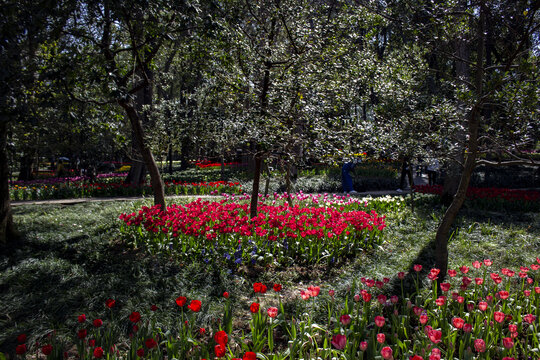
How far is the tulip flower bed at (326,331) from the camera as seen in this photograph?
2318mm

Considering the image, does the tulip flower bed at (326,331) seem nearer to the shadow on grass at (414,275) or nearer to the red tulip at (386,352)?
the red tulip at (386,352)

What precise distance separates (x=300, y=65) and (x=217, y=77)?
61.5 inches

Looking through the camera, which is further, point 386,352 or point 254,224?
point 254,224

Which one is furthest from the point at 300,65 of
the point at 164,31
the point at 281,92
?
the point at 164,31

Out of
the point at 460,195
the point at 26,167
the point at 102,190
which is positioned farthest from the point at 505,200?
the point at 26,167

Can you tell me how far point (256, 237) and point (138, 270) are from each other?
5.17 ft

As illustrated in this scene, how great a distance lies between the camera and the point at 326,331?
2691mm

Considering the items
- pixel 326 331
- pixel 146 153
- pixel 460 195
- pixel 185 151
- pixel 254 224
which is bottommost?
pixel 326 331

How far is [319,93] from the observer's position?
5.68 metres

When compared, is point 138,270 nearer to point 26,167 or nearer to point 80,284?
point 80,284

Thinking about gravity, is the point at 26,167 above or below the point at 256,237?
above

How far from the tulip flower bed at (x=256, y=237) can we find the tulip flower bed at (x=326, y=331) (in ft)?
2.81

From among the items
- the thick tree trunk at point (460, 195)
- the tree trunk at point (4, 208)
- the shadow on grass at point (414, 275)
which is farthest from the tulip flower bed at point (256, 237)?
the tree trunk at point (4, 208)

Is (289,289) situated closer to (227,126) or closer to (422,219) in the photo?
(227,126)
